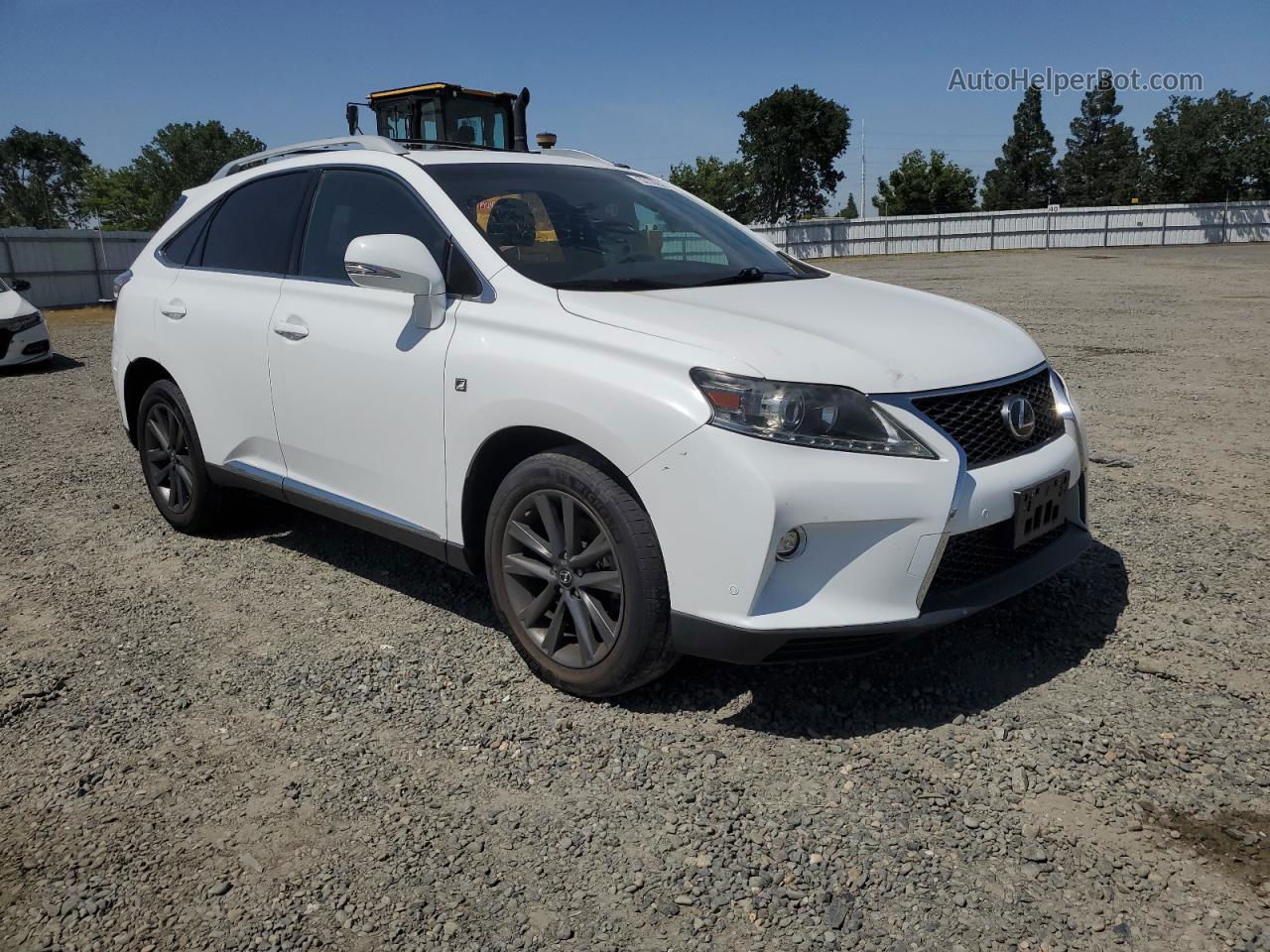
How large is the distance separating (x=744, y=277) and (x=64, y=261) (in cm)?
2588

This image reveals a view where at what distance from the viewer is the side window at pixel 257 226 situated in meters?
4.43

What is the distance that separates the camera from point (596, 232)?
3.87m

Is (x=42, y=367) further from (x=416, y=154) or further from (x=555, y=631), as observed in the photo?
(x=555, y=631)

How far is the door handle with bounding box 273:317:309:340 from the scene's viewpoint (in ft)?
13.4

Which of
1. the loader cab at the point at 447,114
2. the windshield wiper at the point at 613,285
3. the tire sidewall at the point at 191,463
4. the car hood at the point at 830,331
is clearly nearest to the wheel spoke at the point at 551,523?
the car hood at the point at 830,331

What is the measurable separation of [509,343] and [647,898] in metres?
1.76

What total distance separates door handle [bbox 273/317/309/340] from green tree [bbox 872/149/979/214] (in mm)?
82341

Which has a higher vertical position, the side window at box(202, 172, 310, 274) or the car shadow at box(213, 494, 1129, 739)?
the side window at box(202, 172, 310, 274)

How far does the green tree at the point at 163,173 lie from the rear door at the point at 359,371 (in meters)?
110

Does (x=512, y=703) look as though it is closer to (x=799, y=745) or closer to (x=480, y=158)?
(x=799, y=745)

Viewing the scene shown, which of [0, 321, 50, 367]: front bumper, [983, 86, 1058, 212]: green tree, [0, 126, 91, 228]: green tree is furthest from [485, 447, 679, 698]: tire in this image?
[0, 126, 91, 228]: green tree

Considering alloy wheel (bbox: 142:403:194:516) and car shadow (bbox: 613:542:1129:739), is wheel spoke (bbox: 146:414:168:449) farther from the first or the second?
car shadow (bbox: 613:542:1129:739)

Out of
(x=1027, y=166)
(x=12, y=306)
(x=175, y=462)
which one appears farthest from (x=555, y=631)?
(x=1027, y=166)

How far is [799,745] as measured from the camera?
310cm
